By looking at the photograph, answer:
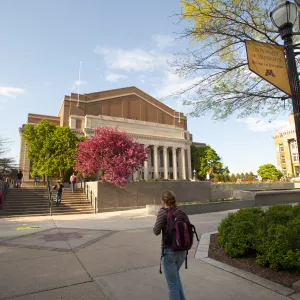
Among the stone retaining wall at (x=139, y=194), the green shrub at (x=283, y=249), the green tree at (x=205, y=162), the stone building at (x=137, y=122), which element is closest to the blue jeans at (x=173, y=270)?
the green shrub at (x=283, y=249)

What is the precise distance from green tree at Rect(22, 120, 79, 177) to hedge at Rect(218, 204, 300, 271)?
28556 mm

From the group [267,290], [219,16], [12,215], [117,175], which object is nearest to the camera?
[267,290]

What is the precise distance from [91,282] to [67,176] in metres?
31.1

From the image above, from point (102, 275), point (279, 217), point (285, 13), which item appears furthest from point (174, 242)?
point (285, 13)

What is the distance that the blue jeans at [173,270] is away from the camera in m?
2.93

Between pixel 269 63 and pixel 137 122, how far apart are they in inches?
1904

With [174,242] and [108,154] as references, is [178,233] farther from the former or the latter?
[108,154]

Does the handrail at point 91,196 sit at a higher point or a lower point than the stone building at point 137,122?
lower

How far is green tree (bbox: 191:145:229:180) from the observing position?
61875 mm

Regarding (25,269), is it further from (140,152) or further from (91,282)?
(140,152)

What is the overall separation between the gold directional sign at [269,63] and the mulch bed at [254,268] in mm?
3508

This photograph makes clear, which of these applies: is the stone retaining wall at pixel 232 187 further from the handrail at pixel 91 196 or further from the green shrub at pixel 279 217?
the green shrub at pixel 279 217

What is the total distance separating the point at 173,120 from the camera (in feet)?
206

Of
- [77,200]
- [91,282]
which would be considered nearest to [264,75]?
[91,282]
